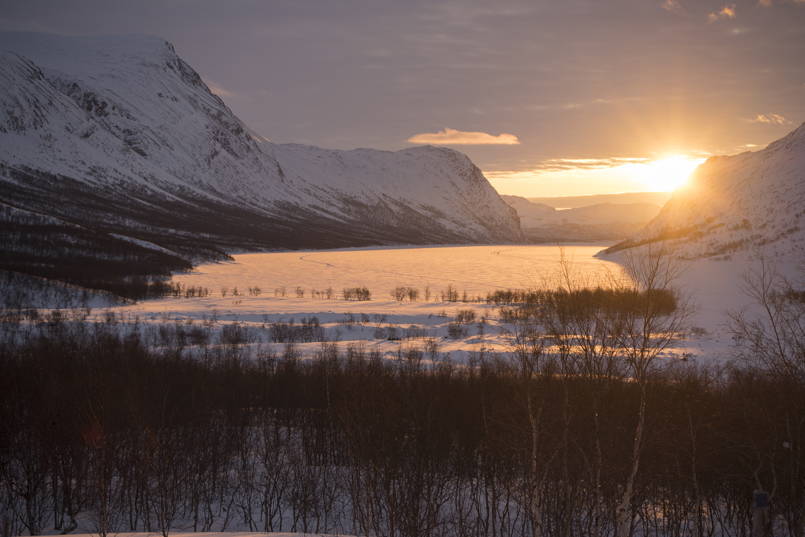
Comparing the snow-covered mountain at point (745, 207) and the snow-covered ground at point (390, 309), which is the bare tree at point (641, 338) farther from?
the snow-covered mountain at point (745, 207)

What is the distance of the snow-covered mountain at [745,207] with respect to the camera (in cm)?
8081

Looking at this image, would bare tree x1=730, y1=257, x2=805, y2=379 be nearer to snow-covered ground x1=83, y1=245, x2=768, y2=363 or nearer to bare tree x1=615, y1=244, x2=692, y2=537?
bare tree x1=615, y1=244, x2=692, y2=537

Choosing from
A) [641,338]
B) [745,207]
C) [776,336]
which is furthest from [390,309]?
[745,207]

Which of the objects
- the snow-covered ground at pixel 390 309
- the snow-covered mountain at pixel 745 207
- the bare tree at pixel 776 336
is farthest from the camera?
the snow-covered mountain at pixel 745 207

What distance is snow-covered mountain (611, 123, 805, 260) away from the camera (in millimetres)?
80812

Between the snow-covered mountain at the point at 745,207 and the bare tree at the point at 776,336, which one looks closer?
the bare tree at the point at 776,336

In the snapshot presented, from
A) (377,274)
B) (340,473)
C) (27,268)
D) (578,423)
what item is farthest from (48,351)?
(377,274)

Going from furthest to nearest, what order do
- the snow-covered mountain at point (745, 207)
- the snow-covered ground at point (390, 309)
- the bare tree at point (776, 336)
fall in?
the snow-covered mountain at point (745, 207) → the snow-covered ground at point (390, 309) → the bare tree at point (776, 336)

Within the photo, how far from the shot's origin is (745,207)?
95938 mm

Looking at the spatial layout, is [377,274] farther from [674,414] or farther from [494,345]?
[674,414]

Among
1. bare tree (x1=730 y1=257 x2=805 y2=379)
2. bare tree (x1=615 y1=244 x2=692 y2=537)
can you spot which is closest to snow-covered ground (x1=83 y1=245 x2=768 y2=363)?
bare tree (x1=730 y1=257 x2=805 y2=379)

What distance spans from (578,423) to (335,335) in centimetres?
2936

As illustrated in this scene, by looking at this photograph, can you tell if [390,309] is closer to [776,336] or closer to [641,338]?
[641,338]

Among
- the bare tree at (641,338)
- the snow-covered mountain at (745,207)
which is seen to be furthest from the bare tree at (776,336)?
the snow-covered mountain at (745,207)
